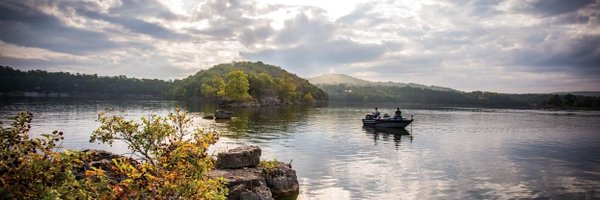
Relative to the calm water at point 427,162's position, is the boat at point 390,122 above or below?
above

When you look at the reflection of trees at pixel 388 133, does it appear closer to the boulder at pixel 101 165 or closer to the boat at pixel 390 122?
the boat at pixel 390 122

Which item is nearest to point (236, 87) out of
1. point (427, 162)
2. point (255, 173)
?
point (427, 162)

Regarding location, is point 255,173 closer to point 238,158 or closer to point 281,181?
point 238,158

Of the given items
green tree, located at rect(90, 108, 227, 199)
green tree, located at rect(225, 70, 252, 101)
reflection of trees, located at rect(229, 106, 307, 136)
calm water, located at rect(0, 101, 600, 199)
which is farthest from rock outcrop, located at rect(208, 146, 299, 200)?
green tree, located at rect(225, 70, 252, 101)

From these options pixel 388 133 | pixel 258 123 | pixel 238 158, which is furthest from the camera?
pixel 258 123

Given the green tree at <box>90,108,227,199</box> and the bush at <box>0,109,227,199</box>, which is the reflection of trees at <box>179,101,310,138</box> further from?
the bush at <box>0,109,227,199</box>

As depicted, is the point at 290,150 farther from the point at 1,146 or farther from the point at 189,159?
the point at 1,146

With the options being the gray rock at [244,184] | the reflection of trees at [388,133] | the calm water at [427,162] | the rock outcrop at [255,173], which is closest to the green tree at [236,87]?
the reflection of trees at [388,133]

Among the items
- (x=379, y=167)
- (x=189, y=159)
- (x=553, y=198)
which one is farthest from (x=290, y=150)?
(x=189, y=159)

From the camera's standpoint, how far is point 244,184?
66.0ft

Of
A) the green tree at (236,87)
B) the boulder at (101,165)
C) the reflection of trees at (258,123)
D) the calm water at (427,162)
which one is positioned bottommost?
the calm water at (427,162)

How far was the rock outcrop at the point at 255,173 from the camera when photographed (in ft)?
67.6

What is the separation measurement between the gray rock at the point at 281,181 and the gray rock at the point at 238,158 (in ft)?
3.72

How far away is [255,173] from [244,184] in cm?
222
